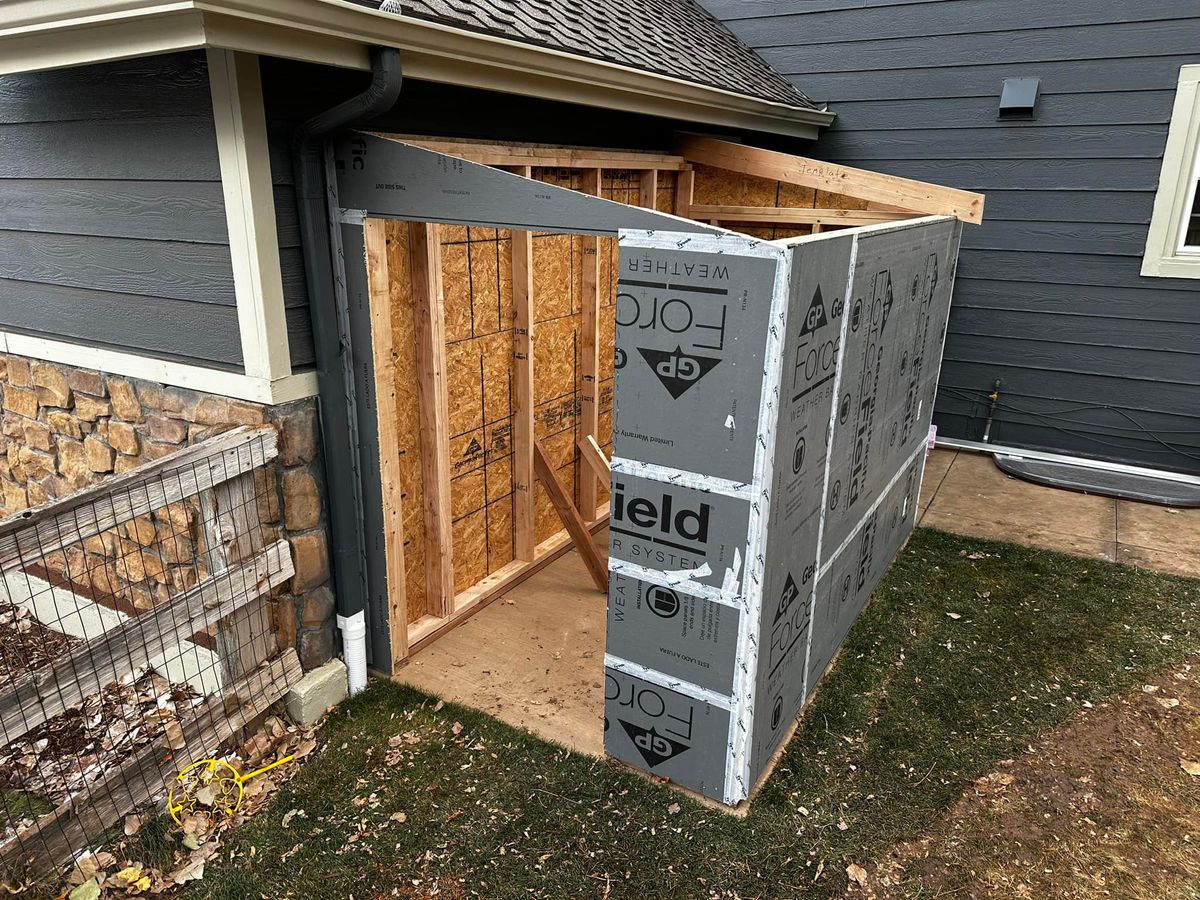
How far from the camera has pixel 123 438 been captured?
394 cm

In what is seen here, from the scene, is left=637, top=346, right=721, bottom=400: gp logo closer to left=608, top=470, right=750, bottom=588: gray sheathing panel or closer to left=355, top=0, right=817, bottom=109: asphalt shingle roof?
left=608, top=470, right=750, bottom=588: gray sheathing panel

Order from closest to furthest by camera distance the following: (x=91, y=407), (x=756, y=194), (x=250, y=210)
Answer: (x=250, y=210), (x=91, y=407), (x=756, y=194)

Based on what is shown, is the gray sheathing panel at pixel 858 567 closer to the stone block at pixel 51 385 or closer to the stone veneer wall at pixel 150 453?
the stone veneer wall at pixel 150 453

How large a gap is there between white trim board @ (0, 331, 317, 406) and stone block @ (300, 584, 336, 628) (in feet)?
3.13

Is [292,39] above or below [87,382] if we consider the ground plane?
above

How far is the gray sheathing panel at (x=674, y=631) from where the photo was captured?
10.3 feet

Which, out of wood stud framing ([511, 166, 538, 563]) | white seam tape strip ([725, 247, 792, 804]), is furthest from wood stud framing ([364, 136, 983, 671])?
white seam tape strip ([725, 247, 792, 804])

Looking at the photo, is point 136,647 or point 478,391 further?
point 478,391

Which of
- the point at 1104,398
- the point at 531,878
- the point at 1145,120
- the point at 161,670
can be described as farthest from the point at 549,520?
the point at 1145,120

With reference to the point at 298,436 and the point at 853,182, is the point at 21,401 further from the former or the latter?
the point at 853,182

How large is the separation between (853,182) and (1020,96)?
254 cm

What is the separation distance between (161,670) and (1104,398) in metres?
7.26

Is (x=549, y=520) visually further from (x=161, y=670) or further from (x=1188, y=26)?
(x=1188, y=26)

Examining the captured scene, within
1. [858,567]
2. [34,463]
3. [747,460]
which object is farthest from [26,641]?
[858,567]
